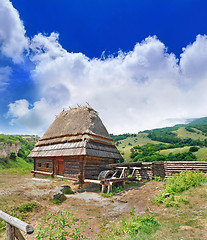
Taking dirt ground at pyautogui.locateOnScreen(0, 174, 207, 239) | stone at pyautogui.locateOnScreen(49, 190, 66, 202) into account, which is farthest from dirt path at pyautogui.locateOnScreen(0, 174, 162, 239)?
stone at pyautogui.locateOnScreen(49, 190, 66, 202)

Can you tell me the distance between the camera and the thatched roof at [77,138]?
49.3ft

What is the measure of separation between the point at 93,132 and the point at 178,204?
10.8 metres

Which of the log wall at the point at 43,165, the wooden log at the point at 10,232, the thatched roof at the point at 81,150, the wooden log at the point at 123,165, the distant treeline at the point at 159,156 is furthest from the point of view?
the distant treeline at the point at 159,156

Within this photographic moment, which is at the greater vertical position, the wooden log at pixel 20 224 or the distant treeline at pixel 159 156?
the wooden log at pixel 20 224

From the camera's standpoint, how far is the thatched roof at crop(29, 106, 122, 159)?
1504 cm

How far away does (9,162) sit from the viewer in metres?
53.1

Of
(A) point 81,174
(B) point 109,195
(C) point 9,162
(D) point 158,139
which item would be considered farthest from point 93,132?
(D) point 158,139

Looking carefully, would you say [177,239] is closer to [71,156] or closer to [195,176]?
[195,176]

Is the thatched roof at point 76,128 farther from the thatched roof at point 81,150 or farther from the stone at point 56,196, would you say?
the stone at point 56,196

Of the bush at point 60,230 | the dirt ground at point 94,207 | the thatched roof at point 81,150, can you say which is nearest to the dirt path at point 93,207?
the dirt ground at point 94,207

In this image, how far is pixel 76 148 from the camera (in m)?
14.8

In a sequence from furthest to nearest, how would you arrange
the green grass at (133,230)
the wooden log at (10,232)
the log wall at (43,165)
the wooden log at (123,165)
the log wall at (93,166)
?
the log wall at (43,165)
the wooden log at (123,165)
the log wall at (93,166)
the green grass at (133,230)
the wooden log at (10,232)

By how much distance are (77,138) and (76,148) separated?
53.9 inches

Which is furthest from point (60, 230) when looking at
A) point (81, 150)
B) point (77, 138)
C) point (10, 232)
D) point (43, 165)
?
point (43, 165)
